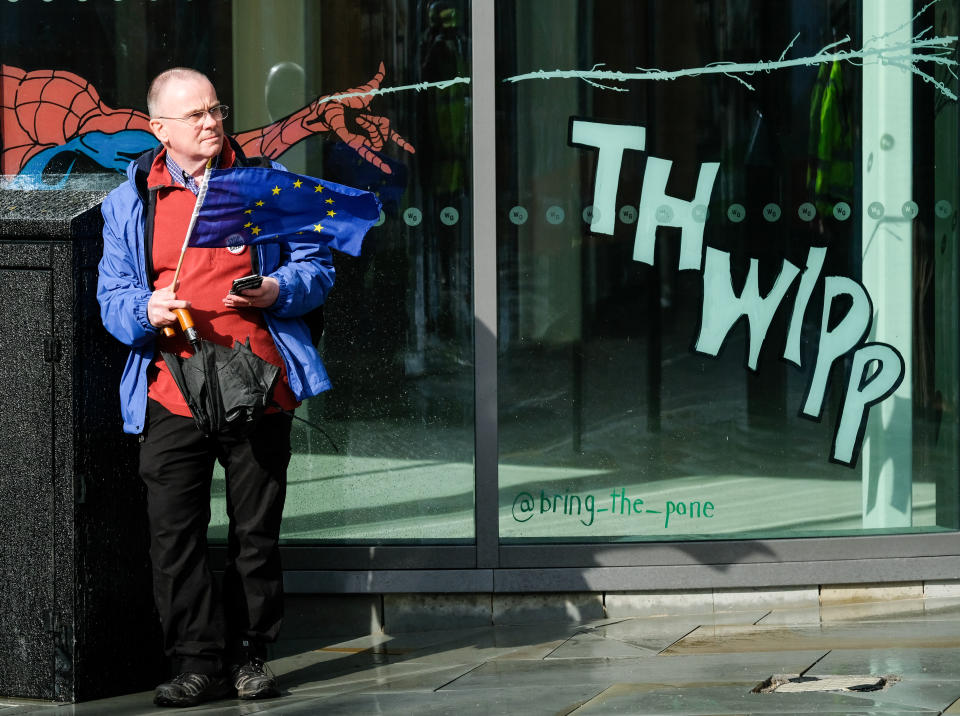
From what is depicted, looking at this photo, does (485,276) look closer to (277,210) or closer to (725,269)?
(725,269)

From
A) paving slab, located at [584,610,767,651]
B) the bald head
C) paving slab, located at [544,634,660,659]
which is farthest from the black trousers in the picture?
paving slab, located at [584,610,767,651]

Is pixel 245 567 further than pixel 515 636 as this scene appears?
No

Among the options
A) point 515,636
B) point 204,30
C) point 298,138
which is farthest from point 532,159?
point 515,636

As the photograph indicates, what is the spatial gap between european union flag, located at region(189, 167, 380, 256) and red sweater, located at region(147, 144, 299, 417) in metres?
0.16

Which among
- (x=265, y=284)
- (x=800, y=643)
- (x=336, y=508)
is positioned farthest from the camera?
(x=336, y=508)

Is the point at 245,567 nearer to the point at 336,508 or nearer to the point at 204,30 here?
the point at 336,508

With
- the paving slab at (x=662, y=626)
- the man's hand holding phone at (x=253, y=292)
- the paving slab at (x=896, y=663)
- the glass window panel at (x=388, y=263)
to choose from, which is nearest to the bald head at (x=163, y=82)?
the man's hand holding phone at (x=253, y=292)

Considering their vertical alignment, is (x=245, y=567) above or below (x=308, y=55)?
below

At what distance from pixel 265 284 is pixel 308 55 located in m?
1.73

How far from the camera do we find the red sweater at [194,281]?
15.2ft

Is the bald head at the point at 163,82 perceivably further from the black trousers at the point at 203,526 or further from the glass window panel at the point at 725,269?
the glass window panel at the point at 725,269

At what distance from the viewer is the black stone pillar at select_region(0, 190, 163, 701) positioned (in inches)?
188

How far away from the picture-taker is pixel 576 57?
5.90 meters

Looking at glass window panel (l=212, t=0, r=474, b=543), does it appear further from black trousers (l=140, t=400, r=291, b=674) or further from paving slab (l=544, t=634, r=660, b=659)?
black trousers (l=140, t=400, r=291, b=674)
